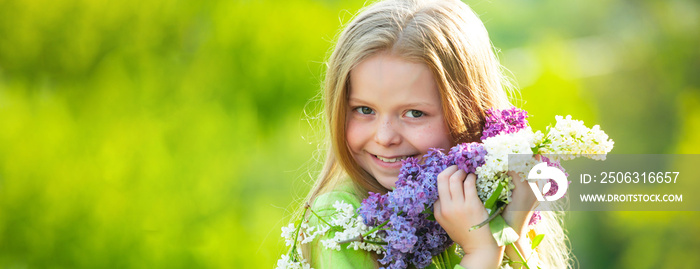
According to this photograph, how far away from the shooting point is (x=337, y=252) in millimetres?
1838

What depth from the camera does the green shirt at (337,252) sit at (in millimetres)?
1836

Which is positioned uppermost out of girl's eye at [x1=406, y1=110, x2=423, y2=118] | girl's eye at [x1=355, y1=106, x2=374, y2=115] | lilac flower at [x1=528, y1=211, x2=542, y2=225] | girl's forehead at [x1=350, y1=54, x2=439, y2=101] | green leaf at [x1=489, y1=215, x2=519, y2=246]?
girl's forehead at [x1=350, y1=54, x2=439, y2=101]

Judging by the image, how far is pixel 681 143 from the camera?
6199 mm

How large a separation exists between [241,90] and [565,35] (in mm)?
3600

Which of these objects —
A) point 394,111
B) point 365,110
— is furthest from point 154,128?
point 394,111

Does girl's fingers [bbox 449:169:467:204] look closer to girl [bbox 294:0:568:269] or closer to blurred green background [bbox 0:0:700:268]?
girl [bbox 294:0:568:269]

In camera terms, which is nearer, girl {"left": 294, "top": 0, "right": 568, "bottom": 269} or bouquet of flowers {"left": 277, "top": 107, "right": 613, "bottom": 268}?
bouquet of flowers {"left": 277, "top": 107, "right": 613, "bottom": 268}

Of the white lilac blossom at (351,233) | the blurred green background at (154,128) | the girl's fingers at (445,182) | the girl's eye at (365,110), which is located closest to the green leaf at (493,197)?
the girl's fingers at (445,182)

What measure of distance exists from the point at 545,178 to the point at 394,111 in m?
0.48

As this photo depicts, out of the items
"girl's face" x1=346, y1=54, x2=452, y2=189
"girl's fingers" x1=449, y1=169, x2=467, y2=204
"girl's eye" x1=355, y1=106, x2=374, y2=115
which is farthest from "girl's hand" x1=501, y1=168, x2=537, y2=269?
"girl's eye" x1=355, y1=106, x2=374, y2=115

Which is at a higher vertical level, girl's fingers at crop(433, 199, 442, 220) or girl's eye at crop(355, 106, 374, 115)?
girl's eye at crop(355, 106, 374, 115)

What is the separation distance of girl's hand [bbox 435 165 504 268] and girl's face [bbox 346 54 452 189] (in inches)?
10.5

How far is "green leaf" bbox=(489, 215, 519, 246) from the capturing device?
1658 mm

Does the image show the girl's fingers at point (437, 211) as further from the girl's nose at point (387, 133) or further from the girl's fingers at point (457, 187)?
the girl's nose at point (387, 133)
